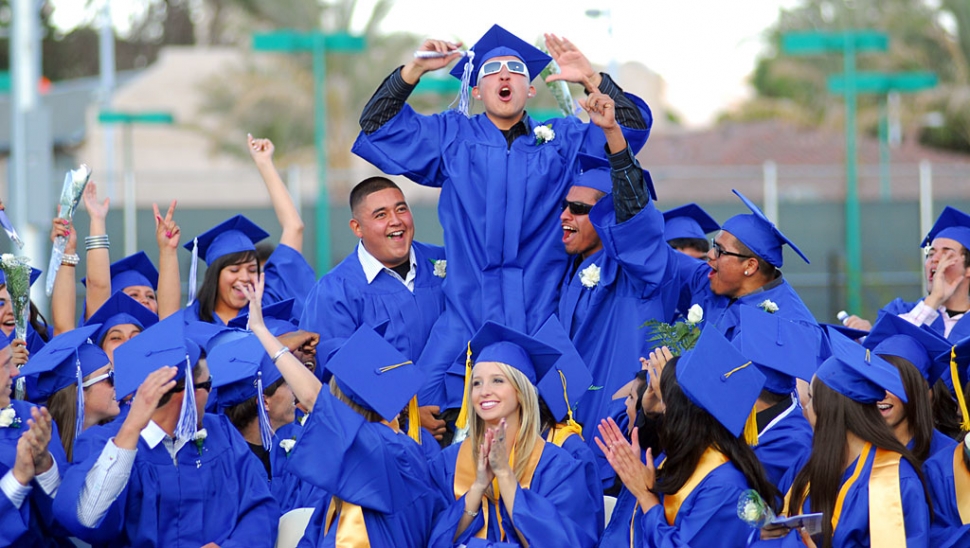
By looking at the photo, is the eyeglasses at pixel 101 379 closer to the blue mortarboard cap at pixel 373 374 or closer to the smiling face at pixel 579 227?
the blue mortarboard cap at pixel 373 374

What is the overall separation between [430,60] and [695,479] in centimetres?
264

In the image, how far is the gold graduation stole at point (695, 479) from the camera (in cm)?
462

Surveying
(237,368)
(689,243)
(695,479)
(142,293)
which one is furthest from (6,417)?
(689,243)

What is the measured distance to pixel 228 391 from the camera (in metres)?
5.84

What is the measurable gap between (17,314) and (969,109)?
99.8ft

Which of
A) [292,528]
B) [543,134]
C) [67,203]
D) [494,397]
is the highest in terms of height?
[543,134]

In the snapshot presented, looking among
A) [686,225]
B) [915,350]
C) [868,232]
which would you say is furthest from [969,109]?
[915,350]

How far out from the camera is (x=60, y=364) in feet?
18.1

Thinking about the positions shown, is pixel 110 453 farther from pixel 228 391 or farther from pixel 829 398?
pixel 829 398

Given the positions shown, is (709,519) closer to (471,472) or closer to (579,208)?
(471,472)

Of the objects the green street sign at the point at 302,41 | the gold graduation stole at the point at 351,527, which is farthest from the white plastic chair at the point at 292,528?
the green street sign at the point at 302,41

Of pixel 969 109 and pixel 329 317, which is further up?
pixel 969 109

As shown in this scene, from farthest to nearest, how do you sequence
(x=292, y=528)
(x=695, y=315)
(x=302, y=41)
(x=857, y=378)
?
(x=302, y=41)
(x=695, y=315)
(x=292, y=528)
(x=857, y=378)

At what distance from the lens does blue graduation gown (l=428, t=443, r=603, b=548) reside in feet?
15.4
